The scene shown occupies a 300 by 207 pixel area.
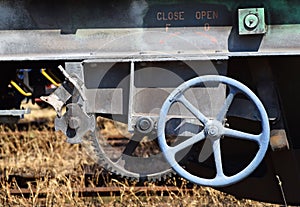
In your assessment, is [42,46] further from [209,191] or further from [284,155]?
[209,191]

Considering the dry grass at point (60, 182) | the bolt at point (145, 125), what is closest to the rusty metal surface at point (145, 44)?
the bolt at point (145, 125)

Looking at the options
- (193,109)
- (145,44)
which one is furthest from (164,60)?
(193,109)

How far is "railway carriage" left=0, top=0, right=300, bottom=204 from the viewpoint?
3.33m

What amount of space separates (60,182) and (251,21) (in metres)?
2.79

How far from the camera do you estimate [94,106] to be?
A: 3.56m

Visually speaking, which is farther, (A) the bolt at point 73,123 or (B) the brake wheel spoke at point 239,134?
(A) the bolt at point 73,123

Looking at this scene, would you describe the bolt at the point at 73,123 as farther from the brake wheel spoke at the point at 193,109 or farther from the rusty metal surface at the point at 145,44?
the brake wheel spoke at the point at 193,109

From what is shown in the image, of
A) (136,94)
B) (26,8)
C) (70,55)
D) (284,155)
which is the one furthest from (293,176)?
(26,8)

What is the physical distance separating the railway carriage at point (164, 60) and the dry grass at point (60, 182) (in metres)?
1.31

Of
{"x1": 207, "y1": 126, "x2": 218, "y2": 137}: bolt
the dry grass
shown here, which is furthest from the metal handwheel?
the dry grass

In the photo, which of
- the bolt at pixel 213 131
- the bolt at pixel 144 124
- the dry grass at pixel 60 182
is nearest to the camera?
the bolt at pixel 213 131

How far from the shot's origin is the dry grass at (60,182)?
4773 mm

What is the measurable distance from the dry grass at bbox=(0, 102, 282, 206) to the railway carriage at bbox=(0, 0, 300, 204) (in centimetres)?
131

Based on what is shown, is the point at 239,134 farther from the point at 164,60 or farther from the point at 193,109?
the point at 164,60
